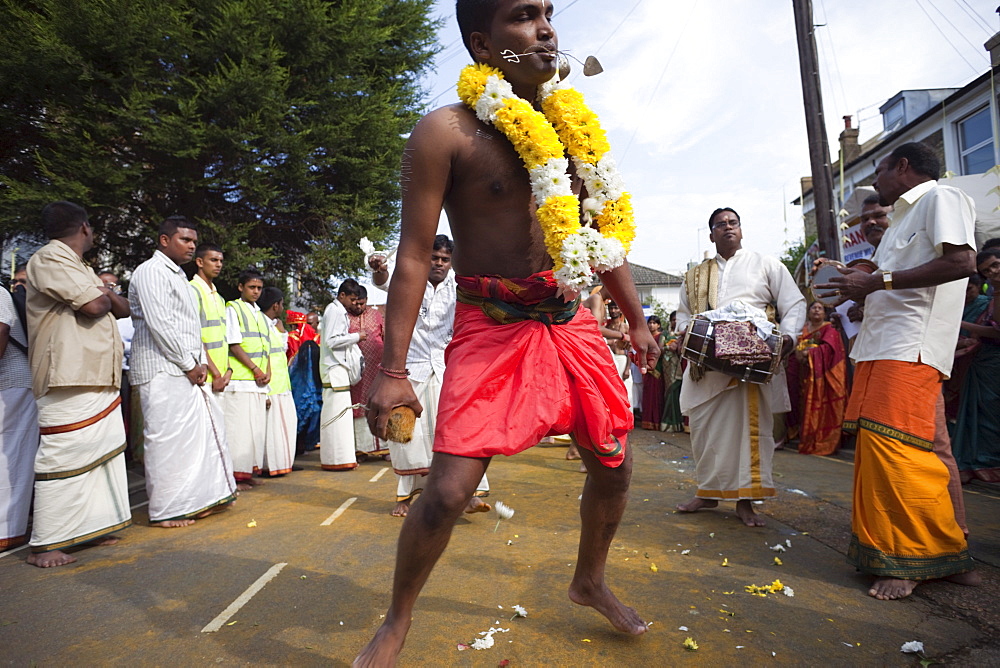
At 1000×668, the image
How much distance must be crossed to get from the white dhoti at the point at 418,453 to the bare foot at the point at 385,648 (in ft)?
7.81

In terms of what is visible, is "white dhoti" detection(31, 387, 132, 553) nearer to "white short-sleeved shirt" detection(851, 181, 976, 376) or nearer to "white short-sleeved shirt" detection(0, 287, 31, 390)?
"white short-sleeved shirt" detection(0, 287, 31, 390)

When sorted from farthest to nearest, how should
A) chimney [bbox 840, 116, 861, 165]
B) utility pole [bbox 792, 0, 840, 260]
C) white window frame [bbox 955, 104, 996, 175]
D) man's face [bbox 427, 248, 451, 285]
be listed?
chimney [bbox 840, 116, 861, 165] → white window frame [bbox 955, 104, 996, 175] → utility pole [bbox 792, 0, 840, 260] → man's face [bbox 427, 248, 451, 285]

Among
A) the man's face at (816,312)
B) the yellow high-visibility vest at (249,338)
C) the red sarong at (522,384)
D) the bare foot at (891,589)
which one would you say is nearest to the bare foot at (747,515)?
the bare foot at (891,589)

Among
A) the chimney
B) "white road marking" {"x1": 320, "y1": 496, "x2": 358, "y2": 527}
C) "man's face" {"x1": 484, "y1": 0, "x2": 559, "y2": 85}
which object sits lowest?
"white road marking" {"x1": 320, "y1": 496, "x2": 358, "y2": 527}

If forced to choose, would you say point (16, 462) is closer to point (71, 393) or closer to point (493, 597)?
point (71, 393)

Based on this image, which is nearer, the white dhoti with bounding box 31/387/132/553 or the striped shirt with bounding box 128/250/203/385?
the white dhoti with bounding box 31/387/132/553

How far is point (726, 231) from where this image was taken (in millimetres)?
4727

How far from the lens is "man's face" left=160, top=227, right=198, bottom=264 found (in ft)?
16.3

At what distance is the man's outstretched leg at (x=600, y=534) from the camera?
2.39 meters

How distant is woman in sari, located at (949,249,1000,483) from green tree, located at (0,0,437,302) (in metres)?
11.0

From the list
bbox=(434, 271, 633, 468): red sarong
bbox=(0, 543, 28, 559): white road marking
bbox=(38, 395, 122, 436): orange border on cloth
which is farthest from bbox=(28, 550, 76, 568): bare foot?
bbox=(434, 271, 633, 468): red sarong

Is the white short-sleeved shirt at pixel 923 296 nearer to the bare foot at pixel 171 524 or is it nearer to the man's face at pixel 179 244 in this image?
the bare foot at pixel 171 524

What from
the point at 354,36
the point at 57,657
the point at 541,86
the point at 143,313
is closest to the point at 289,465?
the point at 143,313

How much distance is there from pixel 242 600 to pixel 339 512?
190 centimetres
